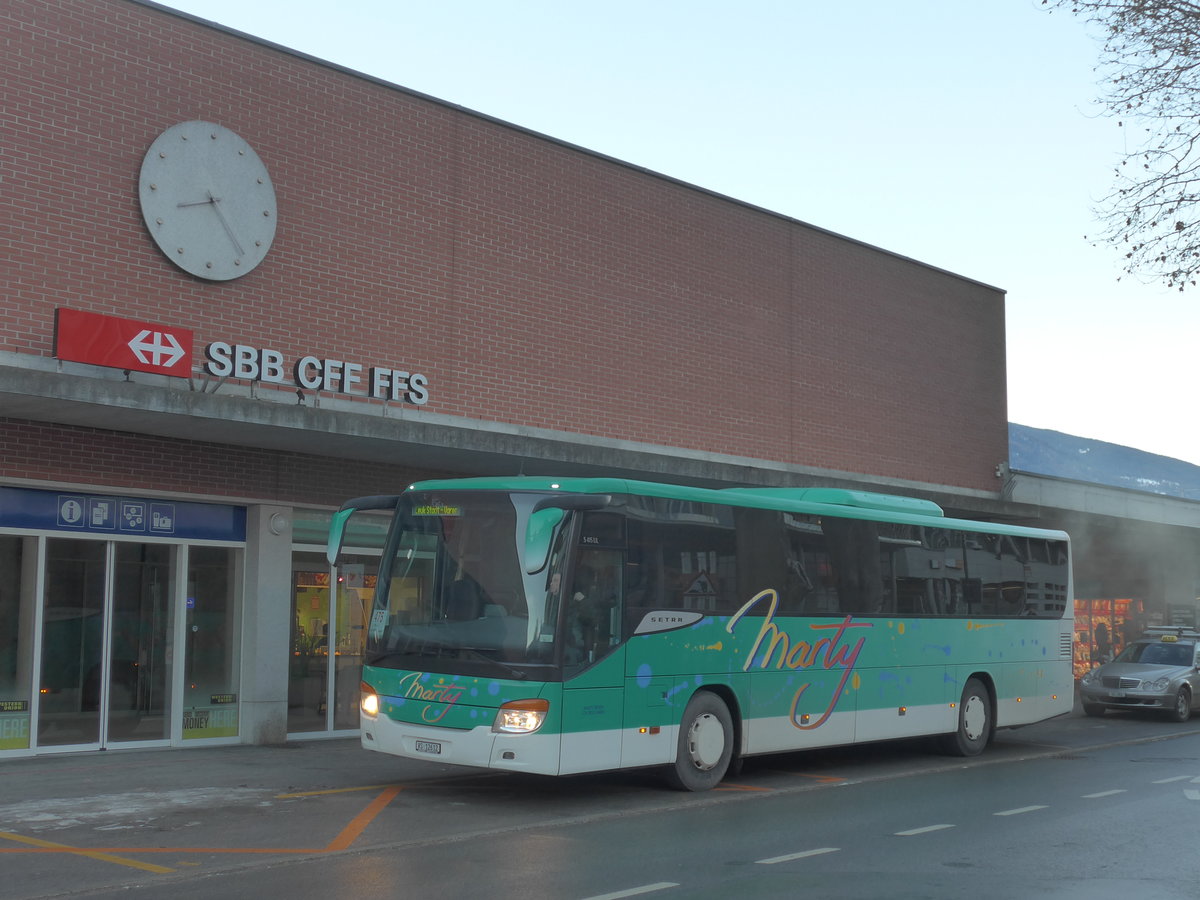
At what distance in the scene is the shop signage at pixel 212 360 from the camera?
48.2ft

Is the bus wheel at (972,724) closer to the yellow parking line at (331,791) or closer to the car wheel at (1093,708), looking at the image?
the car wheel at (1093,708)

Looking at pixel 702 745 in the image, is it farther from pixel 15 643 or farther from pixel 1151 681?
pixel 1151 681

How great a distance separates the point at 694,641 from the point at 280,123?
9.56m

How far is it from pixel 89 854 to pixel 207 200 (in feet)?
31.4

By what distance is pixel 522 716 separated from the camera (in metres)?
11.4

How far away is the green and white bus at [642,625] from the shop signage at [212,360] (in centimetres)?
405

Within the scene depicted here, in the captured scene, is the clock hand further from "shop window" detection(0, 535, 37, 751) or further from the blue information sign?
"shop window" detection(0, 535, 37, 751)

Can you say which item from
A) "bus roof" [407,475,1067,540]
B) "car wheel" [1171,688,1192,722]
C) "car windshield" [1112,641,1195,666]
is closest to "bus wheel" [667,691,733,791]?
"bus roof" [407,475,1067,540]

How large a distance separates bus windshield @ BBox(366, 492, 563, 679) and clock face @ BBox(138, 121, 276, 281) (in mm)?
5924

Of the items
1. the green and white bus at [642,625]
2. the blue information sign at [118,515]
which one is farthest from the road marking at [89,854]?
the blue information sign at [118,515]

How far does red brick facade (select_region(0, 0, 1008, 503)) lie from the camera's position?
1536cm

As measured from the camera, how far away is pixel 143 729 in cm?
1633

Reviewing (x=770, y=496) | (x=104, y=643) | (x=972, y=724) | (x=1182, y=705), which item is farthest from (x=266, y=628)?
(x=1182, y=705)

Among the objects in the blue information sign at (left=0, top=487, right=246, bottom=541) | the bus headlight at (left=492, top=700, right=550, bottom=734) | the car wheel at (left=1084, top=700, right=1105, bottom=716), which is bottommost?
the car wheel at (left=1084, top=700, right=1105, bottom=716)
